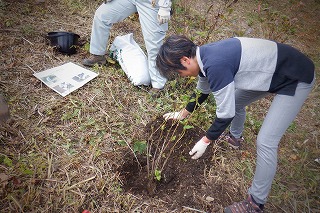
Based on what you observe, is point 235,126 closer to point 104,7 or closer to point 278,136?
point 278,136

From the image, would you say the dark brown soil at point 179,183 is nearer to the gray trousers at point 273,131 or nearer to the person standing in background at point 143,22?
the gray trousers at point 273,131

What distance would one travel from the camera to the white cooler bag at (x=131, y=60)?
289 cm

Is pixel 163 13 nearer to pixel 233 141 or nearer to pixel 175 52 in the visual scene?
pixel 175 52

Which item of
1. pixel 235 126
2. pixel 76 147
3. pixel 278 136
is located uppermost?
pixel 278 136

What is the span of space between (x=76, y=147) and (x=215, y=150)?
130 cm

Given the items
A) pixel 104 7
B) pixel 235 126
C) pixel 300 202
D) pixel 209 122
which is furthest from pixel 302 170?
pixel 104 7

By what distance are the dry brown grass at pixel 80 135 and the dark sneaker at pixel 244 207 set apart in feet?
0.74

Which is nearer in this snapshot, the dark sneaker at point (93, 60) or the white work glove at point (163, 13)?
the white work glove at point (163, 13)

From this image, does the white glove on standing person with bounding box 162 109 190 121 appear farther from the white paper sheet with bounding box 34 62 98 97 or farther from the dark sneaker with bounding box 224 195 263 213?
the white paper sheet with bounding box 34 62 98 97

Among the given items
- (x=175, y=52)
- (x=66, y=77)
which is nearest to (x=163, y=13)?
(x=175, y=52)

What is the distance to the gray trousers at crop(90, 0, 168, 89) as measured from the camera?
2.59m

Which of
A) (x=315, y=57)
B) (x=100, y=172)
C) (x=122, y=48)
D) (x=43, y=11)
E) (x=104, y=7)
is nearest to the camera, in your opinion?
(x=100, y=172)

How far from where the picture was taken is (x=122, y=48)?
308 centimetres

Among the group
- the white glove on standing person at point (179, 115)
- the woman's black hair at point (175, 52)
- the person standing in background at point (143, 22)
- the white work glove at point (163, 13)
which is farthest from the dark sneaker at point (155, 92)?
the woman's black hair at point (175, 52)
